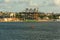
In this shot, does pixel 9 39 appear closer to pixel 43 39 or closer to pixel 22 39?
Answer: pixel 22 39

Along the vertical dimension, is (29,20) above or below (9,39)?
below

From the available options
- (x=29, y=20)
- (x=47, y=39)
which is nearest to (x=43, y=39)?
(x=47, y=39)

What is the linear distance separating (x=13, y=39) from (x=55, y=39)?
7.35 m

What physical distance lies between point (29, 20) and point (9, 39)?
13873cm

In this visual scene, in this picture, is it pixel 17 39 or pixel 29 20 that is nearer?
pixel 17 39

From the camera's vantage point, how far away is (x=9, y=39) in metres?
58.1

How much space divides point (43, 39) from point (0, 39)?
761 centimetres

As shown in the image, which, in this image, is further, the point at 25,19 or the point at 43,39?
the point at 25,19

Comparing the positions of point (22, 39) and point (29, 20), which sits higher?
point (22, 39)

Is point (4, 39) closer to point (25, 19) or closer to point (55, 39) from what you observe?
point (55, 39)

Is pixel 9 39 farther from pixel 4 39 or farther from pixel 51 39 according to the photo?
pixel 51 39

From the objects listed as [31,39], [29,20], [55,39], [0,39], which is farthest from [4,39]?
[29,20]

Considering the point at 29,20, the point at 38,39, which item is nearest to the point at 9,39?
the point at 38,39

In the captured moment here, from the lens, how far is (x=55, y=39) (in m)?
57.7
